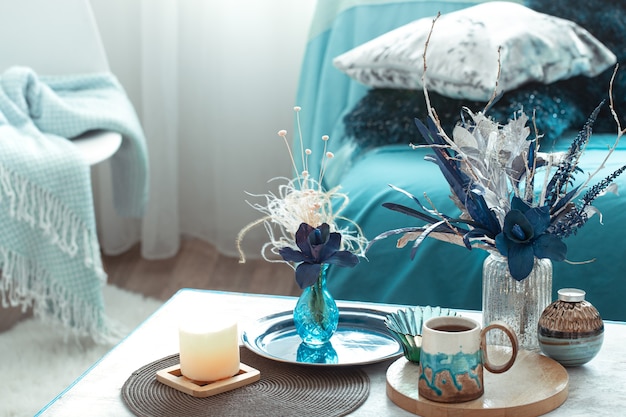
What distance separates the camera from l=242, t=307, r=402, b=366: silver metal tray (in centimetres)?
112

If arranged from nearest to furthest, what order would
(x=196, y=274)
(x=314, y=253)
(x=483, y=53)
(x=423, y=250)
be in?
1. (x=314, y=253)
2. (x=423, y=250)
3. (x=483, y=53)
4. (x=196, y=274)

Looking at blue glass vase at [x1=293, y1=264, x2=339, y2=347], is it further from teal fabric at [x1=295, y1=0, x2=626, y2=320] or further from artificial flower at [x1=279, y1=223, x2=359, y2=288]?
teal fabric at [x1=295, y1=0, x2=626, y2=320]

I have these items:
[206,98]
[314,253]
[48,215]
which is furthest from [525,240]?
[206,98]

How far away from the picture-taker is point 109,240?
2.92 meters

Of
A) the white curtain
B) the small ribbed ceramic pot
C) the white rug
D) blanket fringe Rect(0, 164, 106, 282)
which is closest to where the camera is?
the small ribbed ceramic pot

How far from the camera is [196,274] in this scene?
2701mm

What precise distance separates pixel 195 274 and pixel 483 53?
1162mm

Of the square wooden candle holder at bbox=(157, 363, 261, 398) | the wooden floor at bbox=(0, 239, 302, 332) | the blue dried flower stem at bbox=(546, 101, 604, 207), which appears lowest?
the wooden floor at bbox=(0, 239, 302, 332)

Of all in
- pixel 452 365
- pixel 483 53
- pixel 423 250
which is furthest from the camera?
pixel 483 53

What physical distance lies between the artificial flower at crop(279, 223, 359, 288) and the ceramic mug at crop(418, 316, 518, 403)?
16 centimetres

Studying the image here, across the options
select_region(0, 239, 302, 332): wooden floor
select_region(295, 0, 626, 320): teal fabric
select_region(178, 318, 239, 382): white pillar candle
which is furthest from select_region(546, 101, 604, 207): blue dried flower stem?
select_region(0, 239, 302, 332): wooden floor

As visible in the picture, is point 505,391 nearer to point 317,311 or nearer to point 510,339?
point 510,339

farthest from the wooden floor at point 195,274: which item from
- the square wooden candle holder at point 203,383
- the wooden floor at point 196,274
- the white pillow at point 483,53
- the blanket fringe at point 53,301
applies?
the square wooden candle holder at point 203,383

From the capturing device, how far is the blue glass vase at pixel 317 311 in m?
1.14
